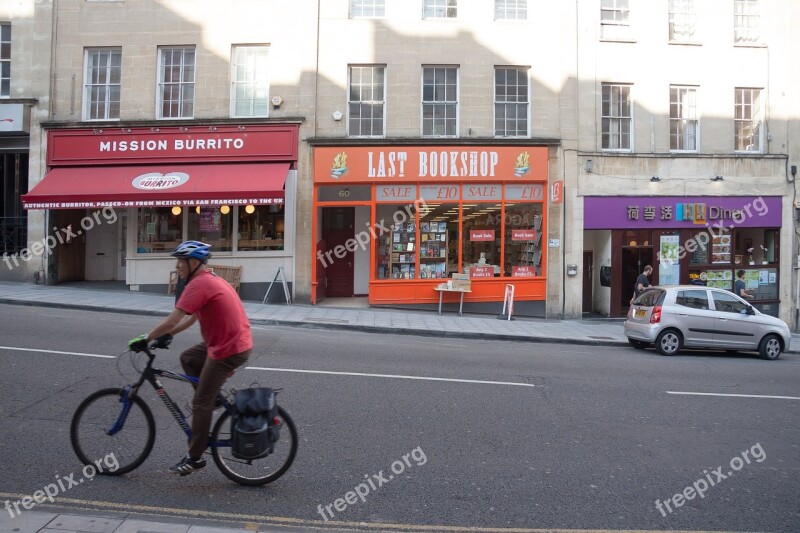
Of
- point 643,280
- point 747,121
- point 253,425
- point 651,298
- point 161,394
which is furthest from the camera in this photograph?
point 747,121

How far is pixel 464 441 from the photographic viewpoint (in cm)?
609

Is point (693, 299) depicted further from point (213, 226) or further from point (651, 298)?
point (213, 226)

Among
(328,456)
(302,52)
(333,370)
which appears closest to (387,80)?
(302,52)

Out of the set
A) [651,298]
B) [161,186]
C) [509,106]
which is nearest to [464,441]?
[651,298]

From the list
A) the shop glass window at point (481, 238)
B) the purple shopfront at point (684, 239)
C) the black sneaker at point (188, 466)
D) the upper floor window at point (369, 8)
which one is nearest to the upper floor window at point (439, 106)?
the upper floor window at point (369, 8)

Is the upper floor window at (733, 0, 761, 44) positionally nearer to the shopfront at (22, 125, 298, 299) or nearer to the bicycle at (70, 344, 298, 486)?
the shopfront at (22, 125, 298, 299)

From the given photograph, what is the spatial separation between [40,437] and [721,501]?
593cm

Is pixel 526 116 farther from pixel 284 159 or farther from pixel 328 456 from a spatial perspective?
pixel 328 456

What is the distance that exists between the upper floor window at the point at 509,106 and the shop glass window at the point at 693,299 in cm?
715

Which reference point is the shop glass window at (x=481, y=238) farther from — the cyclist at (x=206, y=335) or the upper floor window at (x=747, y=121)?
the cyclist at (x=206, y=335)

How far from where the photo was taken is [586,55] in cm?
1870

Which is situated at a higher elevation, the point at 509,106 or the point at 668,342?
the point at 509,106

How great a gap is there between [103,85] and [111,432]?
16.8 m

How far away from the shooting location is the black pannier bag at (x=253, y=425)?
4.55 metres
